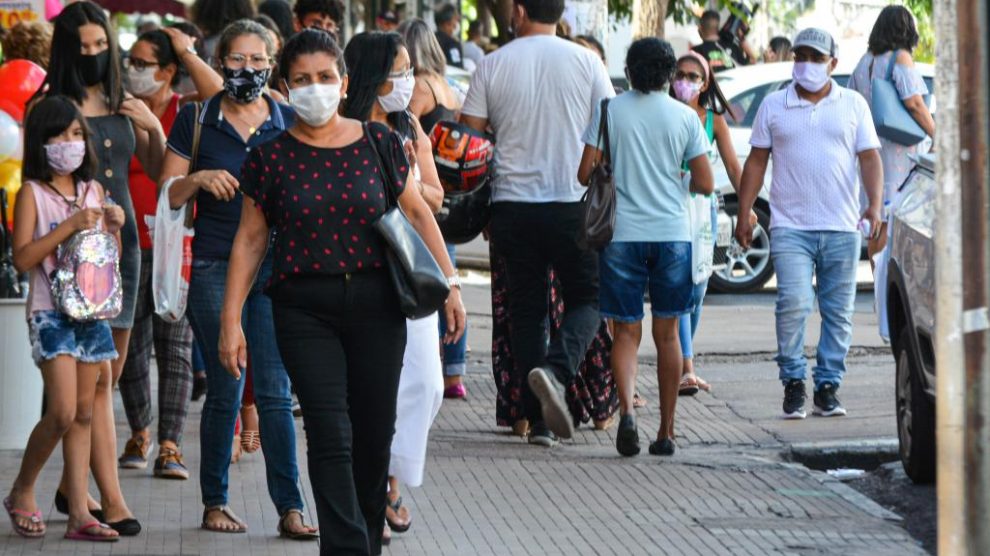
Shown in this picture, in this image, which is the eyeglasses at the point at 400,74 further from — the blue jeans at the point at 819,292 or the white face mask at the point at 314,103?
the blue jeans at the point at 819,292

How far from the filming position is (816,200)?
1005cm

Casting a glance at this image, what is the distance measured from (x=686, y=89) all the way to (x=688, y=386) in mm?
1764

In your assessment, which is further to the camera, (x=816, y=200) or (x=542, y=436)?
(x=816, y=200)

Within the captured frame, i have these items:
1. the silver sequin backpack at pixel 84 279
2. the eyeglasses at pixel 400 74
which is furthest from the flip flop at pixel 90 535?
the eyeglasses at pixel 400 74

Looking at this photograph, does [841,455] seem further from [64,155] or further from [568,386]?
[64,155]

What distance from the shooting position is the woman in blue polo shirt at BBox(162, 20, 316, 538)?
7059 millimetres

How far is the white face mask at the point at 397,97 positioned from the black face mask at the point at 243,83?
0.45 m

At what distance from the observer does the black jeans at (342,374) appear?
5.86 metres

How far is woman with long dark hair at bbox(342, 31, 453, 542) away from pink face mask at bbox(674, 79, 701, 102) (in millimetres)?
3221

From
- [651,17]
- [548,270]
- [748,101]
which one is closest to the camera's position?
[548,270]

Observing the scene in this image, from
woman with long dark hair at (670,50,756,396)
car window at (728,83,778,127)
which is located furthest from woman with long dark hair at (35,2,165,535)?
car window at (728,83,778,127)

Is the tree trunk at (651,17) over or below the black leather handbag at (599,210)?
over

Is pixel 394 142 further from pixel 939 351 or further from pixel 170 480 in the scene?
pixel 170 480

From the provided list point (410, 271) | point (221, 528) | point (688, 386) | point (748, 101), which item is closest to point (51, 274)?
point (221, 528)
